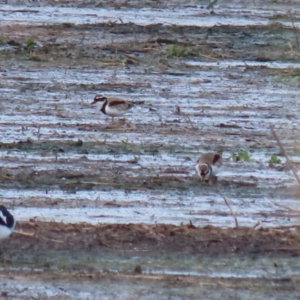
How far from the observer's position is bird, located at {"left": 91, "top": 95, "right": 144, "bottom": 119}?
10.4 meters

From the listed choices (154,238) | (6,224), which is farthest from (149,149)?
(6,224)

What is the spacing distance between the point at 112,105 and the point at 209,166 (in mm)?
2213

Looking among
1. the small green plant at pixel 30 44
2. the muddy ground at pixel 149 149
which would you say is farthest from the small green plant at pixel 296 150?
the small green plant at pixel 30 44

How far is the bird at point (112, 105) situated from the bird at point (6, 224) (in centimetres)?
315

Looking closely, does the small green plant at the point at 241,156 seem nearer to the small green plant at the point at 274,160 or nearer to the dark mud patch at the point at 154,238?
the small green plant at the point at 274,160

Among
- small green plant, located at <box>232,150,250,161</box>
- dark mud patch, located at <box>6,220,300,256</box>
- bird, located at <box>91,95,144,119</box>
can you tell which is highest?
dark mud patch, located at <box>6,220,300,256</box>

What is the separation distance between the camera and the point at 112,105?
413 inches

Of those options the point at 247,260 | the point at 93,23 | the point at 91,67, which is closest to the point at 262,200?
the point at 247,260

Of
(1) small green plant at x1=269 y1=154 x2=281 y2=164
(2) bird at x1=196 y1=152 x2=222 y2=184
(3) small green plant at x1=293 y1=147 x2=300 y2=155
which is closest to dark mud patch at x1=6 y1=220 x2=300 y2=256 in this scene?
(2) bird at x1=196 y1=152 x2=222 y2=184

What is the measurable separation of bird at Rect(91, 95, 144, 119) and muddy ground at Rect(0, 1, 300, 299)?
12cm

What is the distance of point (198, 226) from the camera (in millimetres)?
7617

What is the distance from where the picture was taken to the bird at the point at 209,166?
847 centimetres

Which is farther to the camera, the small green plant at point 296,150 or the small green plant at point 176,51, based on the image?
the small green plant at point 176,51

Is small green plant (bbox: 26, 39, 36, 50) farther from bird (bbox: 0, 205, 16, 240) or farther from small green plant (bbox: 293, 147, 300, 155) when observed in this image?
bird (bbox: 0, 205, 16, 240)
